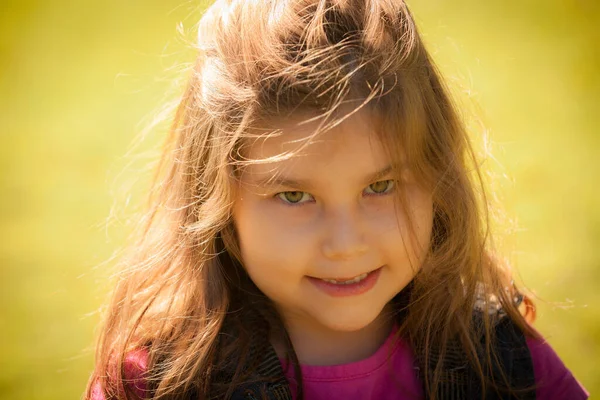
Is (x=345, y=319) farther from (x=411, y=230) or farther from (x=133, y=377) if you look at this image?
(x=133, y=377)

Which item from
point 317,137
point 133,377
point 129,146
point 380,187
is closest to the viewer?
point 317,137

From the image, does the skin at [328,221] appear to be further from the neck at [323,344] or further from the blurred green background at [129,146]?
the blurred green background at [129,146]

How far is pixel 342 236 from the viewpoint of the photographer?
148 cm

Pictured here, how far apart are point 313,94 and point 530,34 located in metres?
3.07

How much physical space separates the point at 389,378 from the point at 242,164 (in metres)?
0.59

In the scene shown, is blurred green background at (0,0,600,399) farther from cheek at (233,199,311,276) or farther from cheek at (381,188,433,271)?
cheek at (233,199,311,276)

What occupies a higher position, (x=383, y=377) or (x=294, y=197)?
(x=294, y=197)

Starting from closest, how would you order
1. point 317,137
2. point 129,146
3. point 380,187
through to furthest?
point 317,137, point 380,187, point 129,146

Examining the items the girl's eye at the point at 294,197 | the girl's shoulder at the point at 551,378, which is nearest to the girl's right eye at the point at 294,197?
the girl's eye at the point at 294,197

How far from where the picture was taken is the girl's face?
1.46m

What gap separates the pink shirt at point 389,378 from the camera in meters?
1.73

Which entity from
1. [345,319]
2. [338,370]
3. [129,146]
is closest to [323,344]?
[338,370]

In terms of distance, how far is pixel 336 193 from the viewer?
4.82ft

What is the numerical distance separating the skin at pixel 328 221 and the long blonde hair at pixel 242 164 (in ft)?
0.13
